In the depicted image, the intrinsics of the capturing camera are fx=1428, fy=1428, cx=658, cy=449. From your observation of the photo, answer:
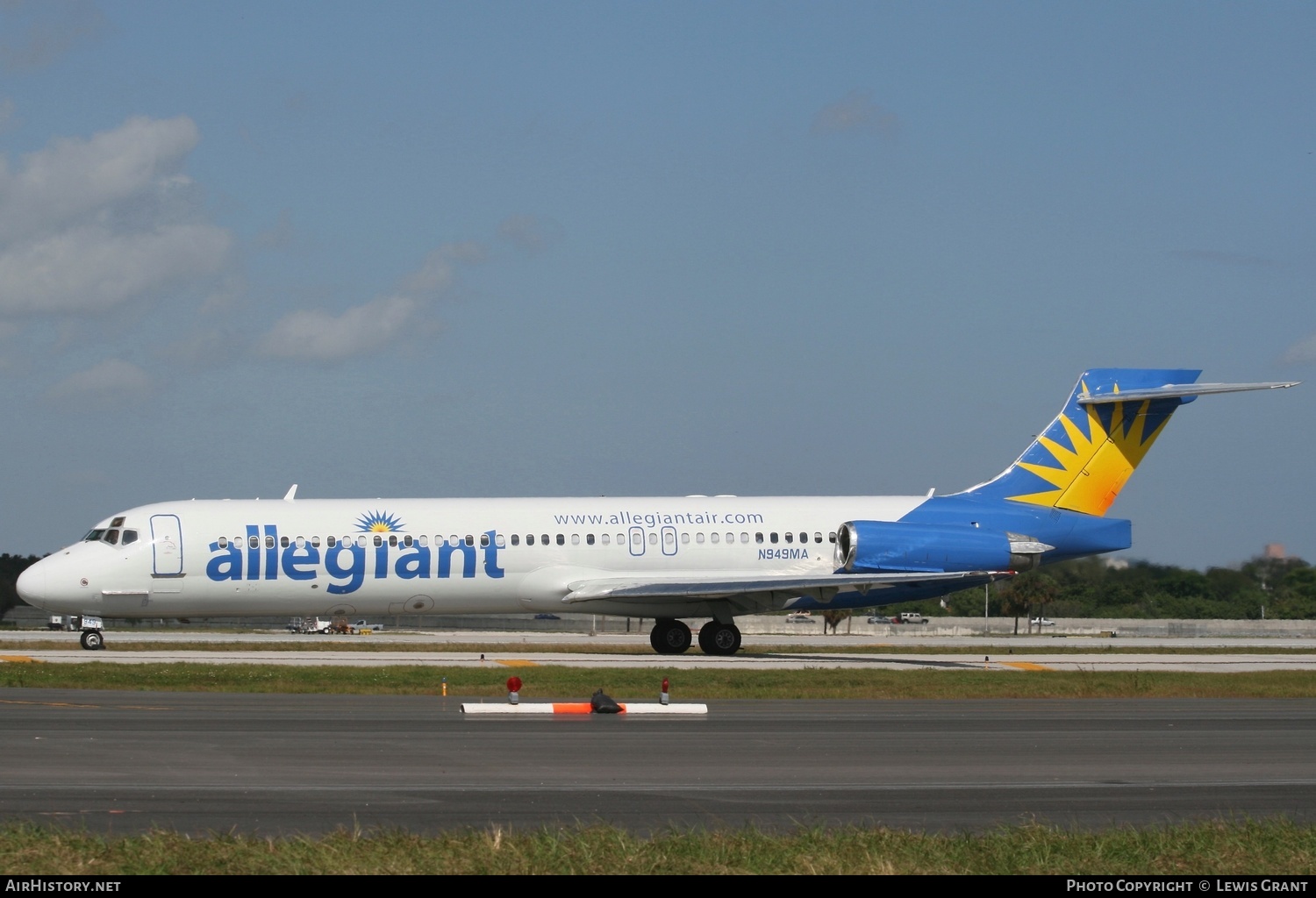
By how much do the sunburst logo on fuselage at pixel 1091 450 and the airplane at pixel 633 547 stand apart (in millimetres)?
46

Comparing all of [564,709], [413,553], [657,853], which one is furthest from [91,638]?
[657,853]

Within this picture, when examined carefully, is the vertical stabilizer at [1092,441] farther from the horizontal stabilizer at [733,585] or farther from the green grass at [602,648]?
the green grass at [602,648]

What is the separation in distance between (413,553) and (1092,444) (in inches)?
702

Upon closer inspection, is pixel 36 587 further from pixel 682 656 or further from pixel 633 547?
pixel 682 656

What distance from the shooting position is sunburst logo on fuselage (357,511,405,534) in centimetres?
3500

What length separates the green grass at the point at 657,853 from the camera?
927 cm

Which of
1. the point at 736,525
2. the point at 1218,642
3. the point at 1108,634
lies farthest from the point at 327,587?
the point at 1108,634

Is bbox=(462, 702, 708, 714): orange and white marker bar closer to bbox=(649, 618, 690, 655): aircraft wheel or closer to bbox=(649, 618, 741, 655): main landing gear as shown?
bbox=(649, 618, 741, 655): main landing gear

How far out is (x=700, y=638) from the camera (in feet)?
120

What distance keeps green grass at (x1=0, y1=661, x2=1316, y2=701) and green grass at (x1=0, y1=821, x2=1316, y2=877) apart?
13.1m

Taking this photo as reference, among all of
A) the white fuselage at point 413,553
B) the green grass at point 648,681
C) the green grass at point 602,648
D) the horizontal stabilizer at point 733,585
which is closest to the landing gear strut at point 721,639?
the green grass at point 602,648

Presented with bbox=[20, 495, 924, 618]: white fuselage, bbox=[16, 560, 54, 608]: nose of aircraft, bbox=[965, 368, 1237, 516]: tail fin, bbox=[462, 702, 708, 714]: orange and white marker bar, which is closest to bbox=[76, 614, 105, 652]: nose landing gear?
bbox=[20, 495, 924, 618]: white fuselage

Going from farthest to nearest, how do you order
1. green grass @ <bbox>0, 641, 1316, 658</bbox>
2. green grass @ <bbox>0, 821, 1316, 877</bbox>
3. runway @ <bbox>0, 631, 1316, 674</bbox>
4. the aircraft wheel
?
green grass @ <bbox>0, 641, 1316, 658</bbox>
the aircraft wheel
runway @ <bbox>0, 631, 1316, 674</bbox>
green grass @ <bbox>0, 821, 1316, 877</bbox>
